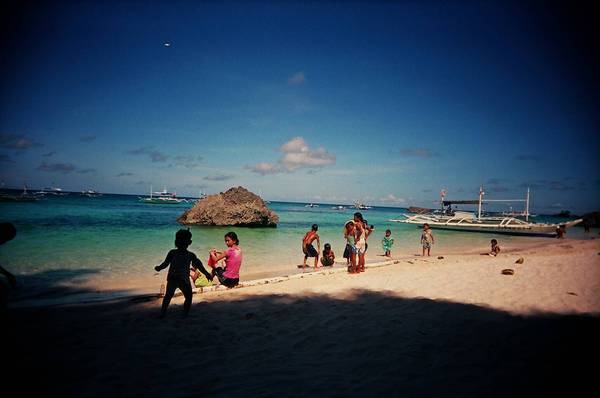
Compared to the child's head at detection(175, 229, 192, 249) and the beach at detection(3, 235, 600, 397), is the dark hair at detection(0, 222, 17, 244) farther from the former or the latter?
the child's head at detection(175, 229, 192, 249)

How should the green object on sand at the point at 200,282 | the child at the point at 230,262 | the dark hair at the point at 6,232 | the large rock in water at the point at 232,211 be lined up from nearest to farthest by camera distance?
1. the dark hair at the point at 6,232
2. the green object on sand at the point at 200,282
3. the child at the point at 230,262
4. the large rock in water at the point at 232,211

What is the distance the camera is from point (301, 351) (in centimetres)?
450

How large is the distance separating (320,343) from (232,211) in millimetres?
28878

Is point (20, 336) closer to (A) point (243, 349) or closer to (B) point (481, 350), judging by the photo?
(A) point (243, 349)

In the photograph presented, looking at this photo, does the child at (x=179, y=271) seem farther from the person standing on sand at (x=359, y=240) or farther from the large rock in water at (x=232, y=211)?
the large rock in water at (x=232, y=211)

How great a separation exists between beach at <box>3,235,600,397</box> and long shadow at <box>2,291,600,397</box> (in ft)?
0.07

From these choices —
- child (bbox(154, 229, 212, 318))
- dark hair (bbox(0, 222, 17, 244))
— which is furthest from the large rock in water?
dark hair (bbox(0, 222, 17, 244))

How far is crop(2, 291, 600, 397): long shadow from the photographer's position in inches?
137

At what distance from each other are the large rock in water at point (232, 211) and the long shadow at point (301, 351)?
1033 inches

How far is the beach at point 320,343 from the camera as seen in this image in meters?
3.52

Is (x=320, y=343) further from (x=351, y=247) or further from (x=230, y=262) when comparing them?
(x=351, y=247)

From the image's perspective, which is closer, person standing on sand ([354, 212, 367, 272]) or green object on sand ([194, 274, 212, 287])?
green object on sand ([194, 274, 212, 287])

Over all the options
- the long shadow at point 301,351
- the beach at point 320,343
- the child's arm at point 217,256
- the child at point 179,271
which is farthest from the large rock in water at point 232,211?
the child at point 179,271

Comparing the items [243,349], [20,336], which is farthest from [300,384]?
[20,336]
